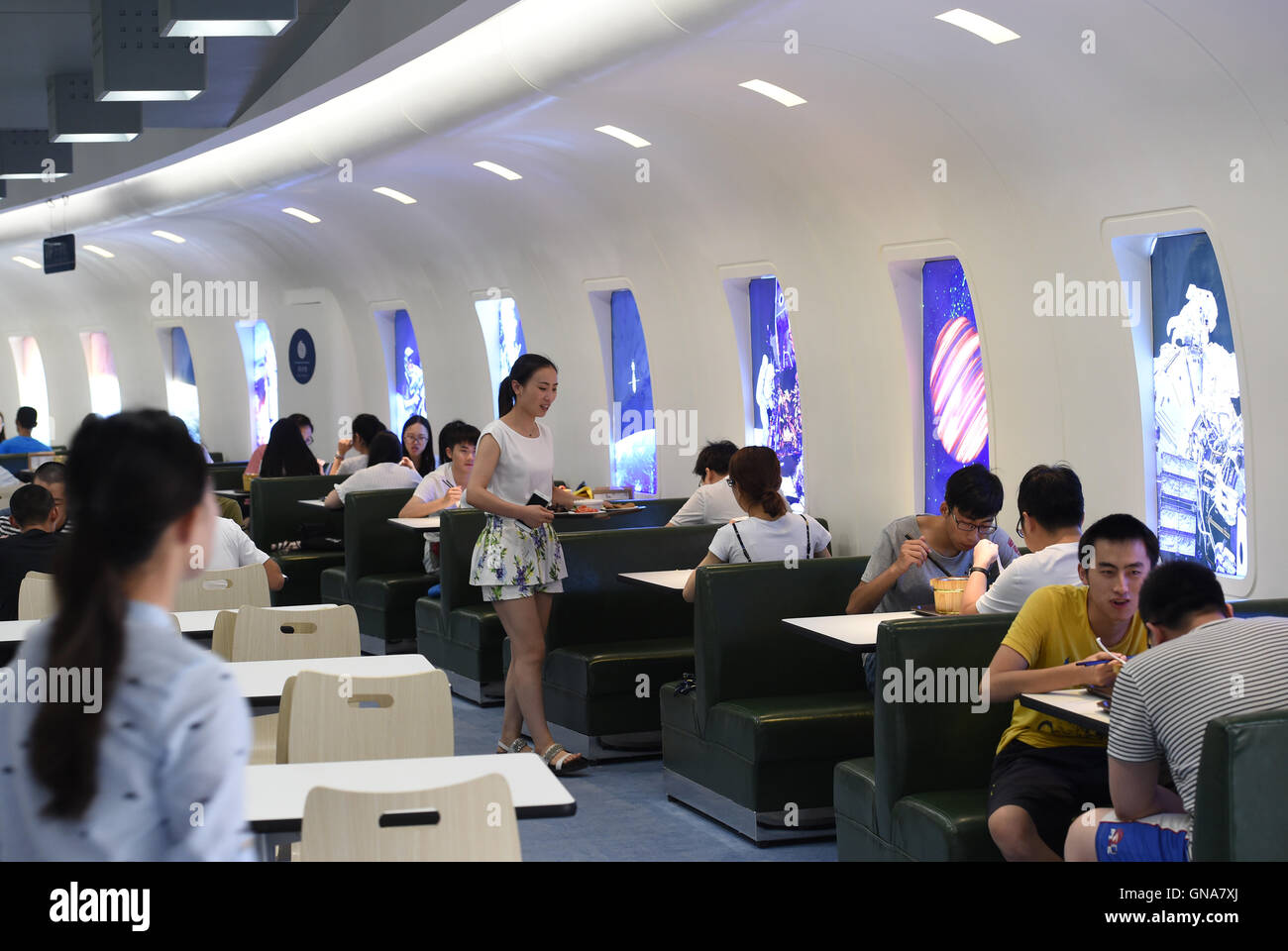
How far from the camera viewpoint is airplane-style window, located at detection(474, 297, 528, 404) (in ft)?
41.9

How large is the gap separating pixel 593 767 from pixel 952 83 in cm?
350

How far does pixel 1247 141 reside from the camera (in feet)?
16.6

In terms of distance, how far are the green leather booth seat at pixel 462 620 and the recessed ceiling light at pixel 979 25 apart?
10.8 ft

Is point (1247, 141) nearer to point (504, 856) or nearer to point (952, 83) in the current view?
point (952, 83)

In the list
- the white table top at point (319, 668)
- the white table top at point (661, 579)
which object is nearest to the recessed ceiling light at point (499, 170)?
the white table top at point (661, 579)

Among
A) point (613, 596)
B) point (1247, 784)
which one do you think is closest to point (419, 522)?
point (613, 596)

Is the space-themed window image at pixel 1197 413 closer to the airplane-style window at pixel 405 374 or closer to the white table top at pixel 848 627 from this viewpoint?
the white table top at pixel 848 627

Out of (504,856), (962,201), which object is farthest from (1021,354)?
(504,856)

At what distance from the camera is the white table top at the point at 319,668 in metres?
4.43

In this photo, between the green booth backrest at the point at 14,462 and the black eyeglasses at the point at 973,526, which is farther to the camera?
the green booth backrest at the point at 14,462

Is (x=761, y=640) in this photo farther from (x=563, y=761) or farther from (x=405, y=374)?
(x=405, y=374)

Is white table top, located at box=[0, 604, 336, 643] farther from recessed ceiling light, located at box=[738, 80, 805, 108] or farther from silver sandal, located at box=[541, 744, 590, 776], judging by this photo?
recessed ceiling light, located at box=[738, 80, 805, 108]

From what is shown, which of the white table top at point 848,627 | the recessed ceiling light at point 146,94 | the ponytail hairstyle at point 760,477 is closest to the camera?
the white table top at point 848,627

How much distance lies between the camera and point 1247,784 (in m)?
3.04
